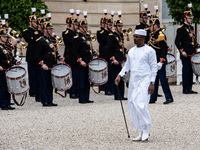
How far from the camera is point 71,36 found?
47.7 feet

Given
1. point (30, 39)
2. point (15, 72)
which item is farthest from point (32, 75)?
point (15, 72)

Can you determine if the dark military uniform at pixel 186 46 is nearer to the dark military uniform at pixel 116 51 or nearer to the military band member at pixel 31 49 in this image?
the dark military uniform at pixel 116 51

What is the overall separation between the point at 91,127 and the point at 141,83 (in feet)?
5.05

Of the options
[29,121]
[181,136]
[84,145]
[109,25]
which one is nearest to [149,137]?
[181,136]

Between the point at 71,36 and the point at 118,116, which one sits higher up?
the point at 71,36

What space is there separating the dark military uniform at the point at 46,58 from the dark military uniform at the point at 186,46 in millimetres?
3328

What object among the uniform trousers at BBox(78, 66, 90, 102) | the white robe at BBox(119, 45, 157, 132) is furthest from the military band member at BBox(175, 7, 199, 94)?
the white robe at BBox(119, 45, 157, 132)

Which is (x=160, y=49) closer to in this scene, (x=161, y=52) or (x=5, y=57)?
(x=161, y=52)

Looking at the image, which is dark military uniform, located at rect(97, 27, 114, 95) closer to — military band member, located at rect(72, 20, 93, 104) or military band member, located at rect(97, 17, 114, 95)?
military band member, located at rect(97, 17, 114, 95)

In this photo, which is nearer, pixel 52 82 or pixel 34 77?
pixel 52 82

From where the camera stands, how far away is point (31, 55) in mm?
15445

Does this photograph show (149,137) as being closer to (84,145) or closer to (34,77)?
(84,145)

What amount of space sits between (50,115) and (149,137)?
3073 mm

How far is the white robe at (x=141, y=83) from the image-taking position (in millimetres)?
9031
